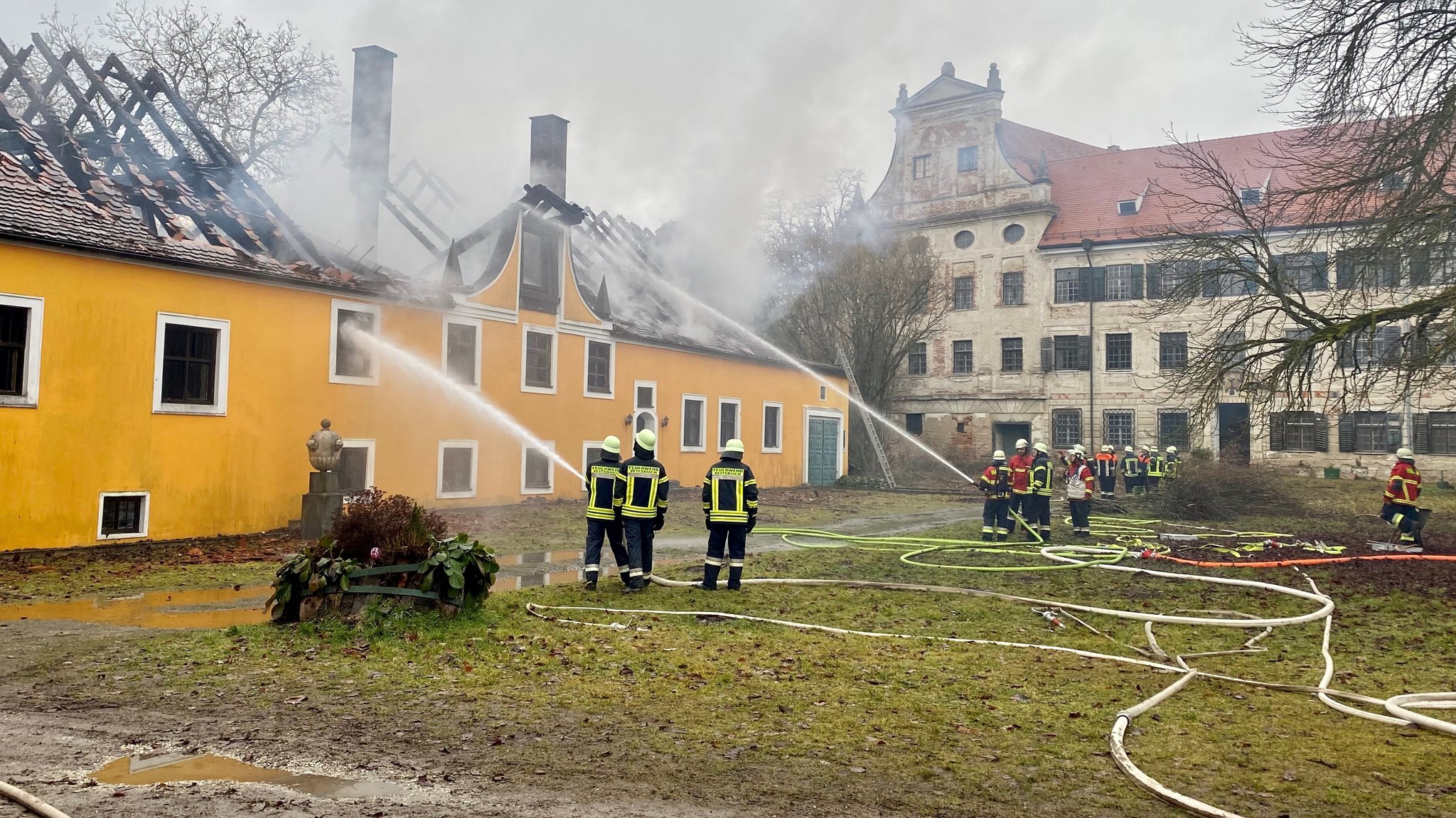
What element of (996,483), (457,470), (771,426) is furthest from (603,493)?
(771,426)

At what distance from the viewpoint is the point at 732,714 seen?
20.1ft

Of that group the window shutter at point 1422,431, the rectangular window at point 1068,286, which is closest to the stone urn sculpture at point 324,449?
the rectangular window at point 1068,286

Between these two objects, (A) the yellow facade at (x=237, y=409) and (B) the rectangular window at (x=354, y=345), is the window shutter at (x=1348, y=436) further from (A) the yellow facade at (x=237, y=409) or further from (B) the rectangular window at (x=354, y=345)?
(B) the rectangular window at (x=354, y=345)

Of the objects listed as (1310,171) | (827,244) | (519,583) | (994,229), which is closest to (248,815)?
(519,583)

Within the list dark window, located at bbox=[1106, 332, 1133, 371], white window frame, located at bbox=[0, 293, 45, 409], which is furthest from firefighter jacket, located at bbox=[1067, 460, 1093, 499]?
dark window, located at bbox=[1106, 332, 1133, 371]

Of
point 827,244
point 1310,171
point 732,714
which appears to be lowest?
point 732,714

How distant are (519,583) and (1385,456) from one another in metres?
33.8

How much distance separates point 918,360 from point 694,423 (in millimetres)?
19303

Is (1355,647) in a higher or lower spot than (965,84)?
lower

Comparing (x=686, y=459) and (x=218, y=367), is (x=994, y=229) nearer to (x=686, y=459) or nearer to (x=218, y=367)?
(x=686, y=459)

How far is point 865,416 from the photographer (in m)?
38.2

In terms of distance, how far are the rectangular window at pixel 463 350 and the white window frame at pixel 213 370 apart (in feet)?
16.4

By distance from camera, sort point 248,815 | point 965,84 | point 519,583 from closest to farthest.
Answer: point 248,815 → point 519,583 → point 965,84

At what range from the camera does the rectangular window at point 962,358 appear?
142 feet
